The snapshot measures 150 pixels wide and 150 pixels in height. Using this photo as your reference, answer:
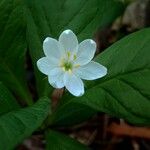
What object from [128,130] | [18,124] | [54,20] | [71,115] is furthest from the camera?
[128,130]

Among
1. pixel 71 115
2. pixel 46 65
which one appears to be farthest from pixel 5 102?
pixel 71 115

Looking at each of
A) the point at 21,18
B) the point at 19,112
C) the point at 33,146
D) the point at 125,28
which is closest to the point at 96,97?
the point at 19,112

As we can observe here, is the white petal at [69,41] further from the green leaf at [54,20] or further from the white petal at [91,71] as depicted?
the green leaf at [54,20]

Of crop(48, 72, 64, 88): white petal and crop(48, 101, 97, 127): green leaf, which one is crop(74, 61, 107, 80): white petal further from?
crop(48, 101, 97, 127): green leaf

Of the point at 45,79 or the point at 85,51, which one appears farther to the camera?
the point at 45,79

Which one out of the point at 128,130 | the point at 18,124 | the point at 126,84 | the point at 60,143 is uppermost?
the point at 18,124

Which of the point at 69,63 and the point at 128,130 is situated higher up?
the point at 69,63

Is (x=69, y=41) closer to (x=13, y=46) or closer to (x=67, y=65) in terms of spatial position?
(x=67, y=65)

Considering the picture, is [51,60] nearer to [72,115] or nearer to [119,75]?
[119,75]
